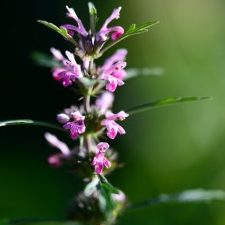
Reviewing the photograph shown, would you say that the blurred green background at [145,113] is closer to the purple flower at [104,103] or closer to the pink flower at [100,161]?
the purple flower at [104,103]

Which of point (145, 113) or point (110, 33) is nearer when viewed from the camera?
point (110, 33)

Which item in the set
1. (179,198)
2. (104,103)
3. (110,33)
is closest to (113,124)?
(110,33)

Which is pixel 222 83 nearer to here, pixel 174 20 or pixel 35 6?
pixel 174 20

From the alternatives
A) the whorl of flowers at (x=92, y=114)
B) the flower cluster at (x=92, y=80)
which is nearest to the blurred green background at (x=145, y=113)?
the whorl of flowers at (x=92, y=114)

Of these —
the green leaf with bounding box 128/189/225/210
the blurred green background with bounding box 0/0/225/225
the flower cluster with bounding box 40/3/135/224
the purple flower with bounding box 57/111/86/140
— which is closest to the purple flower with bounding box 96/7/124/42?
the flower cluster with bounding box 40/3/135/224

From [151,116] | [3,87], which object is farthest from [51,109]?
[151,116]

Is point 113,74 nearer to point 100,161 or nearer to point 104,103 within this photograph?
point 100,161
